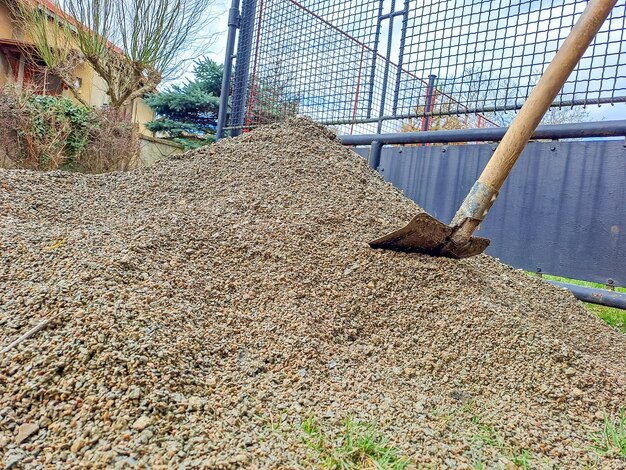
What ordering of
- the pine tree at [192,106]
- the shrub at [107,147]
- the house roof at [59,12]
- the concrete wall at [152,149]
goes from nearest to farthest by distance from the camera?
the shrub at [107,147]
the concrete wall at [152,149]
the house roof at [59,12]
the pine tree at [192,106]

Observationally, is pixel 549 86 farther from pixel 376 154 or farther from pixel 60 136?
pixel 60 136

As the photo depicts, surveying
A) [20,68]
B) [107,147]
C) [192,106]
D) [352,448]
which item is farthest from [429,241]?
[20,68]

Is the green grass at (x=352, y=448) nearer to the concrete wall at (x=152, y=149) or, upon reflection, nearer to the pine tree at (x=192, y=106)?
the concrete wall at (x=152, y=149)

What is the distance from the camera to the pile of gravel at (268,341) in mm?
870

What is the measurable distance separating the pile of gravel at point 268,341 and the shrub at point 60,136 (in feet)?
9.78

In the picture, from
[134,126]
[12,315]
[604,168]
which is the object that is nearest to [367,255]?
[12,315]

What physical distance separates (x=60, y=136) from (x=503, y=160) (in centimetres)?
515

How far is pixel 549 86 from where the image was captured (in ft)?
5.59

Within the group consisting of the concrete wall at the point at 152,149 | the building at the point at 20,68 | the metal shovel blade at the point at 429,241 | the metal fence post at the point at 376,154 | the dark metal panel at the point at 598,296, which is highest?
the building at the point at 20,68

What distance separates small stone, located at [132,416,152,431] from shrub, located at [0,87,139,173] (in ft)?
15.7

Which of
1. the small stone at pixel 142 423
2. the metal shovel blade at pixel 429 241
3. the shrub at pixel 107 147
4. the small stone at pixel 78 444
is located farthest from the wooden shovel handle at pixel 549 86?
the shrub at pixel 107 147

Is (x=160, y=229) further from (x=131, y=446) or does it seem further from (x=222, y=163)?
(x=131, y=446)

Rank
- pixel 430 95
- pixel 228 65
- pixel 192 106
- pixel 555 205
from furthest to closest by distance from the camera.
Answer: pixel 192 106
pixel 228 65
pixel 430 95
pixel 555 205

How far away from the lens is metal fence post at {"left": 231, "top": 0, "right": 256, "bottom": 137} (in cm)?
400
